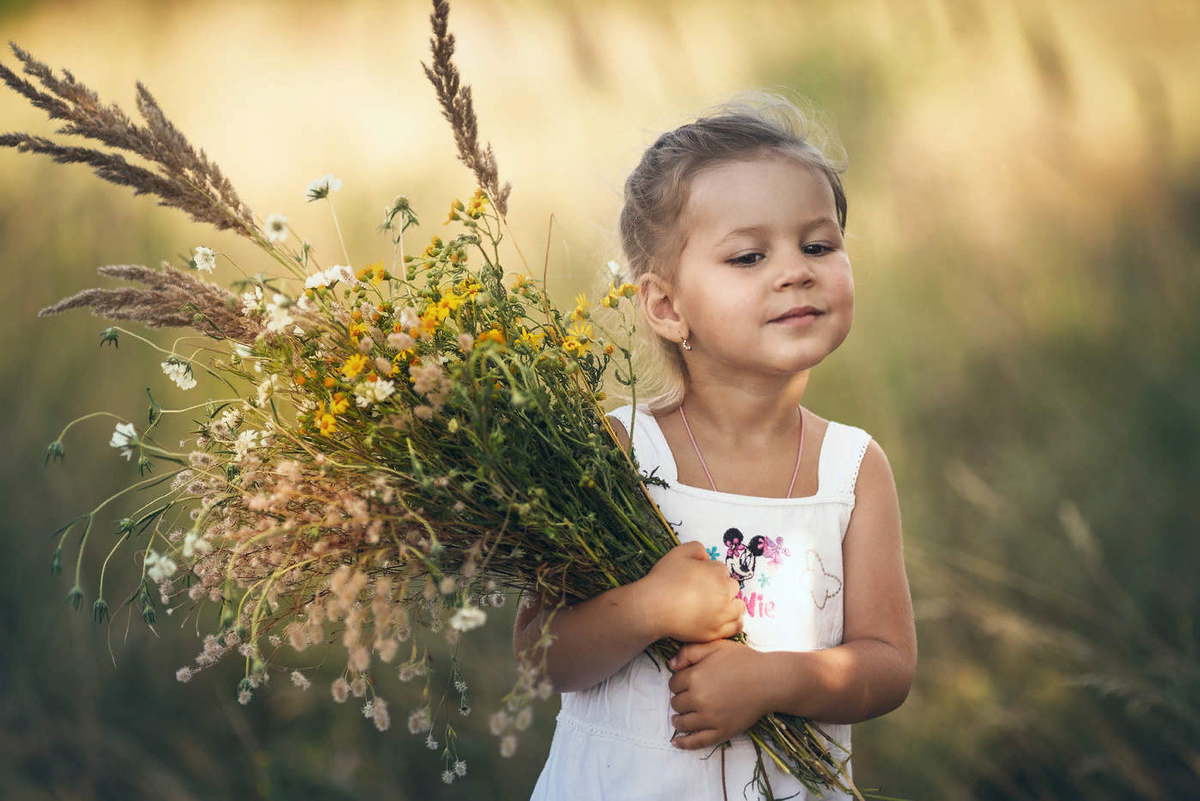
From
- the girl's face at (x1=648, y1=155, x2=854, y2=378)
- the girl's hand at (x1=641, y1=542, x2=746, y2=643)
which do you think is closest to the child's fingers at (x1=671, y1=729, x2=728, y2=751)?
the girl's hand at (x1=641, y1=542, x2=746, y2=643)

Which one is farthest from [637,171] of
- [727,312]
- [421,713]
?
[421,713]

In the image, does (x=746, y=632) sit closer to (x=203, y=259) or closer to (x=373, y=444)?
(x=373, y=444)

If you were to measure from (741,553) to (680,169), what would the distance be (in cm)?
65

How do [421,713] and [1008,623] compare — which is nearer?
[421,713]

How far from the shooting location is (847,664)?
151cm

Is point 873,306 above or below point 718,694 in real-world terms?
above

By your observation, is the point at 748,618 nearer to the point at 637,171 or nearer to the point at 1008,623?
the point at 637,171

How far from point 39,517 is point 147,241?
3.03ft

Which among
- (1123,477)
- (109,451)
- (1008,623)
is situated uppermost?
(1123,477)

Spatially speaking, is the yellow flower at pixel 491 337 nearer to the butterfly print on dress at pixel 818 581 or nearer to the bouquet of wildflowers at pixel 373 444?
the bouquet of wildflowers at pixel 373 444

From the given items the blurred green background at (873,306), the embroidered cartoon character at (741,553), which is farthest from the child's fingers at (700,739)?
the blurred green background at (873,306)

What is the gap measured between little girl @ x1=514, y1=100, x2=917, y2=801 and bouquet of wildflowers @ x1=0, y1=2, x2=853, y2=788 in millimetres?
86

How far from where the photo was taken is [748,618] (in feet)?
5.23

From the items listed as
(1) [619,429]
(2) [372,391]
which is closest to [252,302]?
(2) [372,391]
